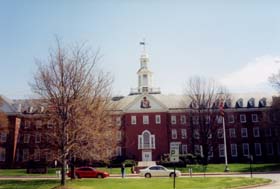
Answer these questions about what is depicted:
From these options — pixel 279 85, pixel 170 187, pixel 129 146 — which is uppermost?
pixel 279 85

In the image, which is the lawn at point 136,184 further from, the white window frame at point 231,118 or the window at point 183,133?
the white window frame at point 231,118

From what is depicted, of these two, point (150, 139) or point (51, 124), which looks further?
point (150, 139)

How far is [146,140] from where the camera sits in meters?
63.2

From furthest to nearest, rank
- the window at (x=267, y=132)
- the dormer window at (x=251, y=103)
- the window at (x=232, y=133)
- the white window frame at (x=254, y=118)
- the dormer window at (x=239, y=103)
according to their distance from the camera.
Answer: the dormer window at (x=239, y=103), the dormer window at (x=251, y=103), the white window frame at (x=254, y=118), the window at (x=232, y=133), the window at (x=267, y=132)

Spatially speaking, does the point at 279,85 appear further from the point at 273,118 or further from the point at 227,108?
the point at 227,108

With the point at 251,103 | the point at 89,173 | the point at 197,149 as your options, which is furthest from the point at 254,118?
the point at 89,173

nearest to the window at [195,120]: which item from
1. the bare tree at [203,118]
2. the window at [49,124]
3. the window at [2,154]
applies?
the bare tree at [203,118]

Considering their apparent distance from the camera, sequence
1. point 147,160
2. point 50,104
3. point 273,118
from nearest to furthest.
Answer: point 50,104
point 273,118
point 147,160

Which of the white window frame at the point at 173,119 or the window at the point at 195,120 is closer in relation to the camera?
the window at the point at 195,120

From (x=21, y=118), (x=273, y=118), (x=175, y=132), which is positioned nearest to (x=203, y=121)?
(x=175, y=132)

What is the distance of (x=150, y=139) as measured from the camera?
62812mm

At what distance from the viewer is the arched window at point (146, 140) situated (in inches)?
2458

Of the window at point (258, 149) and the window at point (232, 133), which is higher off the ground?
the window at point (232, 133)

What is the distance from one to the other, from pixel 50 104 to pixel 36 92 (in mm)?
1939
